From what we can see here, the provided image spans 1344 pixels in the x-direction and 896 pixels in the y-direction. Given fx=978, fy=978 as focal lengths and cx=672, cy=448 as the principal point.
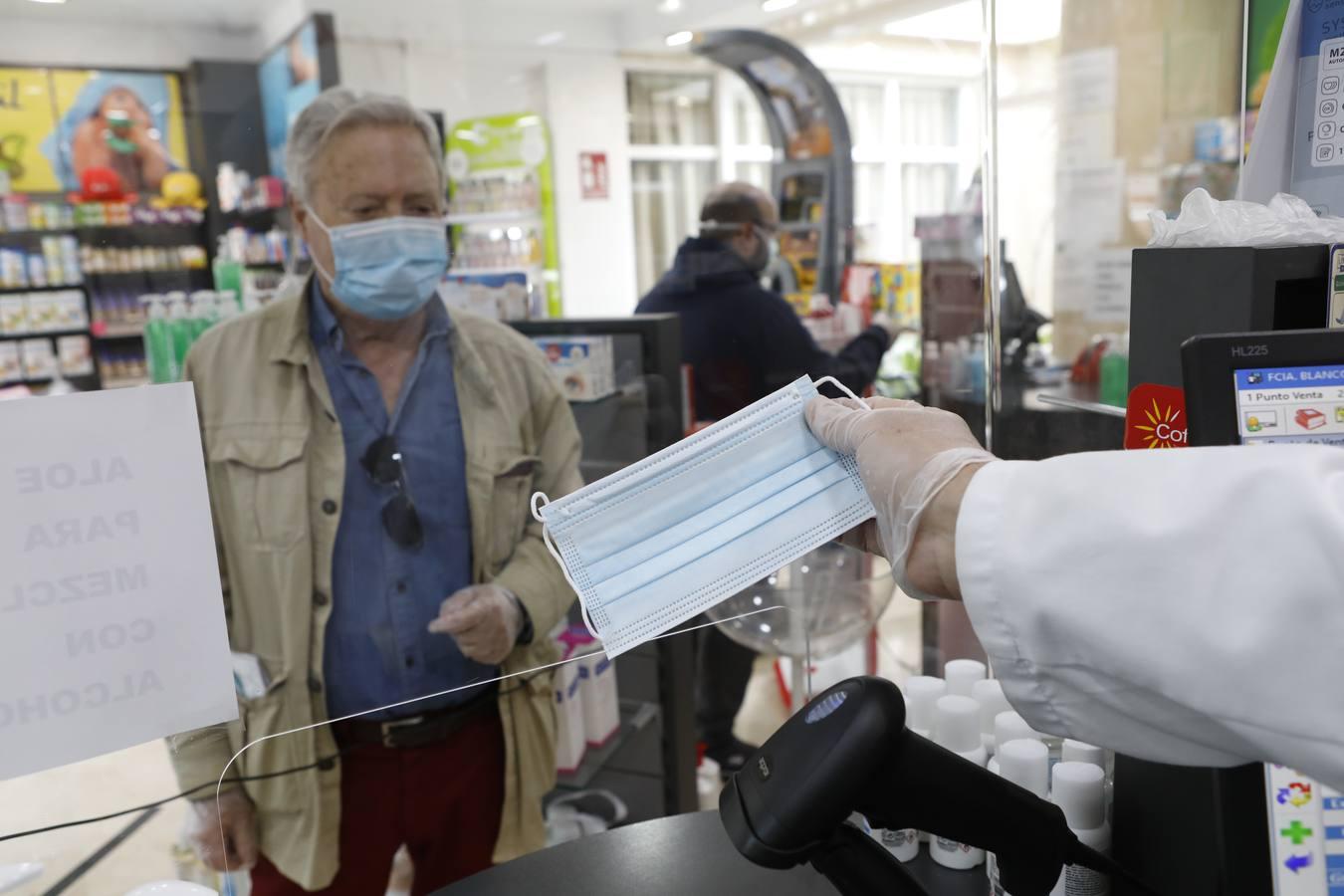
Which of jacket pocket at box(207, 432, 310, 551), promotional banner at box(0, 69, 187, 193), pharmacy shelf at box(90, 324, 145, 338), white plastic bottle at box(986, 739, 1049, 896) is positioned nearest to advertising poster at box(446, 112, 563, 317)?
promotional banner at box(0, 69, 187, 193)

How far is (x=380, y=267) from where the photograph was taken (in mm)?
1813

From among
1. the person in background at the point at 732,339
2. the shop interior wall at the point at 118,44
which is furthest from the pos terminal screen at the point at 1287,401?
the shop interior wall at the point at 118,44

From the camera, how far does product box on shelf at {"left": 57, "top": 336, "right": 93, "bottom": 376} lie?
2225mm

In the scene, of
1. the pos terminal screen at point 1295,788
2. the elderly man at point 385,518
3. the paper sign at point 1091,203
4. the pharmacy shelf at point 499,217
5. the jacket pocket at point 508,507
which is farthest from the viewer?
the paper sign at point 1091,203

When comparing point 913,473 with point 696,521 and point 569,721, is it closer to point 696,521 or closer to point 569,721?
point 696,521

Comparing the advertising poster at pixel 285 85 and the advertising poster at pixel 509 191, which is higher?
the advertising poster at pixel 285 85

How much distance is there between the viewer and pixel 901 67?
9.47ft

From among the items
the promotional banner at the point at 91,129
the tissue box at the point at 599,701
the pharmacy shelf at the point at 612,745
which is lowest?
the pharmacy shelf at the point at 612,745

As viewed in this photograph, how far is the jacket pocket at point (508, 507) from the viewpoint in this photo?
173cm

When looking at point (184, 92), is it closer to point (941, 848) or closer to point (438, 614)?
point (438, 614)

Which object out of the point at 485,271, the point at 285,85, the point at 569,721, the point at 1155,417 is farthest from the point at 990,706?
the point at 285,85

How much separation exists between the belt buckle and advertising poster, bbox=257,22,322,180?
1421 mm

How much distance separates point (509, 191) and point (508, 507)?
1339 mm

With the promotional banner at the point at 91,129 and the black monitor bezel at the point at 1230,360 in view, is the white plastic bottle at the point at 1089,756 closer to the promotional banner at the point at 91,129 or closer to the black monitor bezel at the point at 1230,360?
the black monitor bezel at the point at 1230,360
